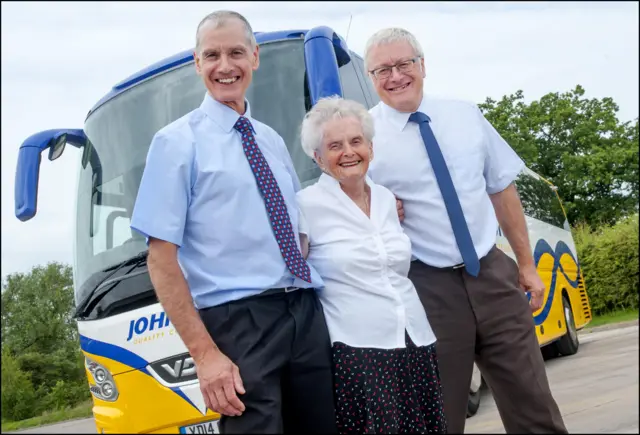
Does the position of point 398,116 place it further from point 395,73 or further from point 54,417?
point 54,417

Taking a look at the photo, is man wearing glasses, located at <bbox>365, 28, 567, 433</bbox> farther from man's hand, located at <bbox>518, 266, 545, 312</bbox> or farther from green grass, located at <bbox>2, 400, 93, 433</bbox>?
green grass, located at <bbox>2, 400, 93, 433</bbox>

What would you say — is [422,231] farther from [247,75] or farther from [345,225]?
[247,75]

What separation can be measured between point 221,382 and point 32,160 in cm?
271

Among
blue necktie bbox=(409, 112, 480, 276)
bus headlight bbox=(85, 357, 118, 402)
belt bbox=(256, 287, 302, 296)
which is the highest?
blue necktie bbox=(409, 112, 480, 276)

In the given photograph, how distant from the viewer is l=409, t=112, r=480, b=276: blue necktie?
2703 millimetres

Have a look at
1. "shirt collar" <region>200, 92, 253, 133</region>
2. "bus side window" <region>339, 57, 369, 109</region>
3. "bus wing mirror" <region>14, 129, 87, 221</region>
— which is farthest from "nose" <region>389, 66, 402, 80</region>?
"bus wing mirror" <region>14, 129, 87, 221</region>

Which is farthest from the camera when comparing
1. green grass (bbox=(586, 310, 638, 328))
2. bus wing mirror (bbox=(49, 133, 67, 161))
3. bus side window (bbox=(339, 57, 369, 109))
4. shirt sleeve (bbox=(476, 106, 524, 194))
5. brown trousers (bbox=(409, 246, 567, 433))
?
green grass (bbox=(586, 310, 638, 328))

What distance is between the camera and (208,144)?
7.30ft

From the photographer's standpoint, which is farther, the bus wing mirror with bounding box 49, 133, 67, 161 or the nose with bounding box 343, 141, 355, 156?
the bus wing mirror with bounding box 49, 133, 67, 161

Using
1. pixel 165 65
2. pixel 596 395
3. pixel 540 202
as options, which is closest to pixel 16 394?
pixel 165 65

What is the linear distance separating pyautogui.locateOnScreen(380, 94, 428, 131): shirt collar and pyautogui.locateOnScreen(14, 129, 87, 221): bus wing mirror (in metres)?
2.17

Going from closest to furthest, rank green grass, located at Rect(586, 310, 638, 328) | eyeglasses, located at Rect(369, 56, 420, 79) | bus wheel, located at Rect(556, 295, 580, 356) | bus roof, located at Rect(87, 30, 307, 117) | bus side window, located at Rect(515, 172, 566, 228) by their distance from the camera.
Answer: eyeglasses, located at Rect(369, 56, 420, 79) < bus roof, located at Rect(87, 30, 307, 117) < bus side window, located at Rect(515, 172, 566, 228) < green grass, located at Rect(586, 310, 638, 328) < bus wheel, located at Rect(556, 295, 580, 356)

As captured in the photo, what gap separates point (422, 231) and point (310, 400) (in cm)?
90

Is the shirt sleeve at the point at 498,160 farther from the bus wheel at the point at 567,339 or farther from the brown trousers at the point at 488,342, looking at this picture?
the bus wheel at the point at 567,339
